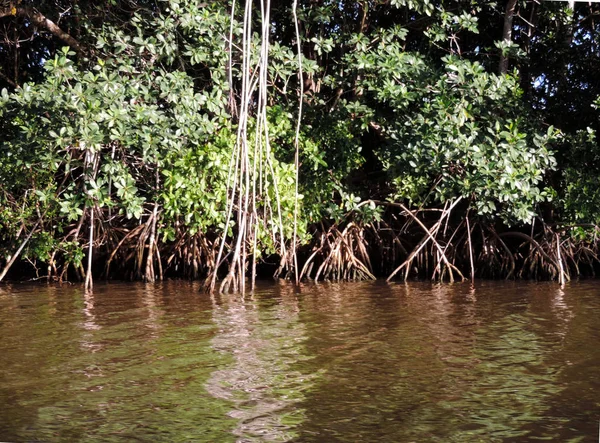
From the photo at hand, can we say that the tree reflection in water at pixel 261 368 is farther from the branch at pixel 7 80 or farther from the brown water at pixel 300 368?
the branch at pixel 7 80

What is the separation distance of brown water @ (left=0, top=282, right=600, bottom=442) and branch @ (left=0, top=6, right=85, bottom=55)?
2316 mm

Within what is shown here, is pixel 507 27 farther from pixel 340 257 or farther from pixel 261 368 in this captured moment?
pixel 261 368

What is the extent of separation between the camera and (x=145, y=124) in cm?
720

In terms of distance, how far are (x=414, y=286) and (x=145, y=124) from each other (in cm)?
259

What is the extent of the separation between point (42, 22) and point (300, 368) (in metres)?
4.80

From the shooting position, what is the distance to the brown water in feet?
11.1

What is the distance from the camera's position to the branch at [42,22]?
7.86 m

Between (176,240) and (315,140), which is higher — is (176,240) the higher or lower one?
the lower one

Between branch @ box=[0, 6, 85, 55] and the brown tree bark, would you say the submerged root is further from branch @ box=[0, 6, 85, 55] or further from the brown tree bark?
branch @ box=[0, 6, 85, 55]

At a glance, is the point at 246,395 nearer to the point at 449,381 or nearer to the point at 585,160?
the point at 449,381

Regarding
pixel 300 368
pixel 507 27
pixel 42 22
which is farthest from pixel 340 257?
pixel 300 368

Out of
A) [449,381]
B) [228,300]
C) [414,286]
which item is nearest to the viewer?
[449,381]

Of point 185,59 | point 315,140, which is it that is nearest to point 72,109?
point 185,59

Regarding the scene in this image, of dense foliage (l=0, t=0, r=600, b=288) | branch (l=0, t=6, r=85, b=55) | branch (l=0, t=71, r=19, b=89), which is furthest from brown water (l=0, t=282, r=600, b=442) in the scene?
branch (l=0, t=6, r=85, b=55)
